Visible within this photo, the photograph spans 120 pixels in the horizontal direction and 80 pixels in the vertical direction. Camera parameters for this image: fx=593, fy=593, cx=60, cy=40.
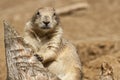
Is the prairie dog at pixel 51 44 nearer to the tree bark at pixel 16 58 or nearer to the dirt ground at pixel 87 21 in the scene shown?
the tree bark at pixel 16 58

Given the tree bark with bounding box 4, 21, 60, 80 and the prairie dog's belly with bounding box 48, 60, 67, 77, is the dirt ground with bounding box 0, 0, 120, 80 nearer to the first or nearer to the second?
the prairie dog's belly with bounding box 48, 60, 67, 77

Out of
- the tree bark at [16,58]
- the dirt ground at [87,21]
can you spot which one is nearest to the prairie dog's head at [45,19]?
the tree bark at [16,58]

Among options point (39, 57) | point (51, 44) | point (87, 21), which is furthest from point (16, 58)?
point (87, 21)

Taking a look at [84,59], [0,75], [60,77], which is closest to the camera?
[60,77]

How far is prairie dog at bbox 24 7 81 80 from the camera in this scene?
8281 mm

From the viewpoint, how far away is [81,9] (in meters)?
22.8

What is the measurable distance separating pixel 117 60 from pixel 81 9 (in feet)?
42.3

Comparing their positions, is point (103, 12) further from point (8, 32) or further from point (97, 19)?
point (8, 32)

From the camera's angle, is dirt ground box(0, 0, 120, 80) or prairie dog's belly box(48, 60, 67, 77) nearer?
prairie dog's belly box(48, 60, 67, 77)

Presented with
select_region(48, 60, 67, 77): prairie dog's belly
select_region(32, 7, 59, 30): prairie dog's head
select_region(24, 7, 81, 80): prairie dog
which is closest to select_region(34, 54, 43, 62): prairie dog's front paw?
select_region(24, 7, 81, 80): prairie dog

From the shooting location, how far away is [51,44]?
329 inches

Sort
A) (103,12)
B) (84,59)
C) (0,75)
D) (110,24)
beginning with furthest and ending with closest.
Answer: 1. (103,12)
2. (110,24)
3. (84,59)
4. (0,75)

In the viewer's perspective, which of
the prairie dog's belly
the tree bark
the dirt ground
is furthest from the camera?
the dirt ground

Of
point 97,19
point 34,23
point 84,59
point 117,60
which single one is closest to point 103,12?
point 97,19
